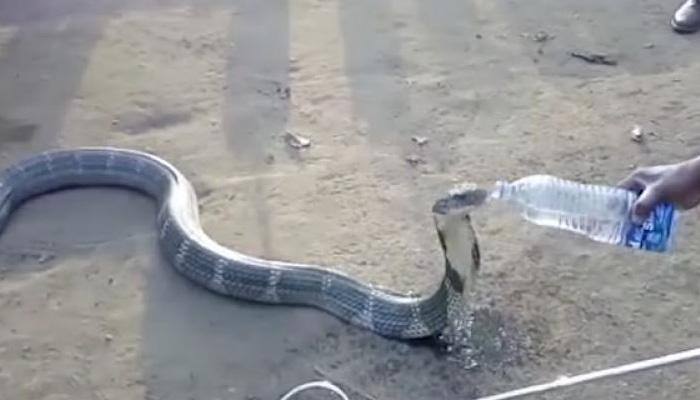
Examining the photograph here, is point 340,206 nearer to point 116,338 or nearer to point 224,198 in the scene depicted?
point 224,198

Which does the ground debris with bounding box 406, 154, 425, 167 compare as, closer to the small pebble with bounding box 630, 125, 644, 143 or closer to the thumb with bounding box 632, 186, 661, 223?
the small pebble with bounding box 630, 125, 644, 143

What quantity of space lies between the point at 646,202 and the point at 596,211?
0.19m

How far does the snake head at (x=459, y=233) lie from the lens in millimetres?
4008

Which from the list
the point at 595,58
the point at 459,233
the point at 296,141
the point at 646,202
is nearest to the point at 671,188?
the point at 646,202

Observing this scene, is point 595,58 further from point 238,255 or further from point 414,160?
point 238,255

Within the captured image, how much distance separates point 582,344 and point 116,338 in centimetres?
172

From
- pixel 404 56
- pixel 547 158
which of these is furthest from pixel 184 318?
pixel 404 56

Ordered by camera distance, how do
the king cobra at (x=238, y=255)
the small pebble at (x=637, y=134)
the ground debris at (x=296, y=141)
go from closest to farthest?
the king cobra at (x=238, y=255) → the small pebble at (x=637, y=134) → the ground debris at (x=296, y=141)

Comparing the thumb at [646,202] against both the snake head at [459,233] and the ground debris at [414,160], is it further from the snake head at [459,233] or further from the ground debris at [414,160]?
the ground debris at [414,160]

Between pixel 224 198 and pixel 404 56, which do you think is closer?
pixel 224 198

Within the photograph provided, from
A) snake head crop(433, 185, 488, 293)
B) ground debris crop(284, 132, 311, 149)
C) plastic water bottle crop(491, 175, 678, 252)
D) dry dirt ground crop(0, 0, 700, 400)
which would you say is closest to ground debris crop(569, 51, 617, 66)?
dry dirt ground crop(0, 0, 700, 400)

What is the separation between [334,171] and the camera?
6.00 metres

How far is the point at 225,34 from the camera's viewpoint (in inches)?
300

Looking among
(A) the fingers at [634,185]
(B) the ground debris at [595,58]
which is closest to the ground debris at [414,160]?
(B) the ground debris at [595,58]
